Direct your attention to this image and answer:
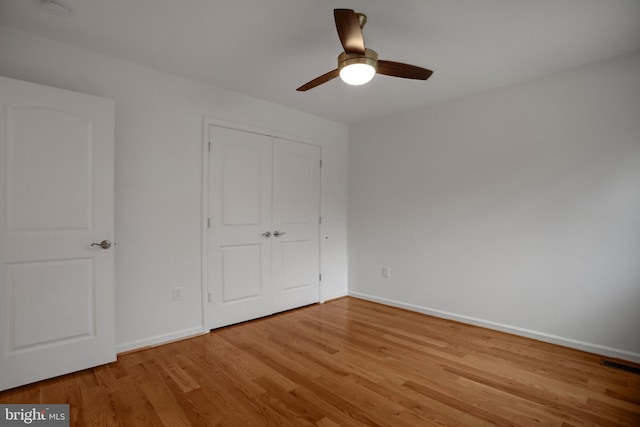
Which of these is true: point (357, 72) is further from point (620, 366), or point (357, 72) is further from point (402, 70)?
point (620, 366)

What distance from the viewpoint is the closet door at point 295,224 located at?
380 cm

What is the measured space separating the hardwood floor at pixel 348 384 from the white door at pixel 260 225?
505 mm

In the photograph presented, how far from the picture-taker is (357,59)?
6.45 ft

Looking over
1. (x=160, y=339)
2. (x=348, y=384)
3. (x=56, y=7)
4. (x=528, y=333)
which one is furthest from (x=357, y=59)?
(x=528, y=333)

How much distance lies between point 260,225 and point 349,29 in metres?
2.36

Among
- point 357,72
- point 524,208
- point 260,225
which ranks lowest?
point 260,225

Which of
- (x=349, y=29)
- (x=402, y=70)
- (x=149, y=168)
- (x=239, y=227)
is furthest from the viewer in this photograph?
(x=239, y=227)

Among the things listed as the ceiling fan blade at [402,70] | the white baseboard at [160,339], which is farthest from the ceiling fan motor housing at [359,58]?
the white baseboard at [160,339]

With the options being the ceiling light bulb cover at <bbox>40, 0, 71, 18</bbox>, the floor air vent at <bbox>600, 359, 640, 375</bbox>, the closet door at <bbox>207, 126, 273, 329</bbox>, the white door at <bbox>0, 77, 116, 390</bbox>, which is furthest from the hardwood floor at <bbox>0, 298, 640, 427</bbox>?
the ceiling light bulb cover at <bbox>40, 0, 71, 18</bbox>

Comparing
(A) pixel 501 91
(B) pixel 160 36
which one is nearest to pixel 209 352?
(B) pixel 160 36

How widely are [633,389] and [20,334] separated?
413 centimetres

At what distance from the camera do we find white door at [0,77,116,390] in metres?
2.12

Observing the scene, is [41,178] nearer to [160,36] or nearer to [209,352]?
[160,36]

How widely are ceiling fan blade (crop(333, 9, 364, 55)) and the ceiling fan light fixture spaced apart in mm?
46
